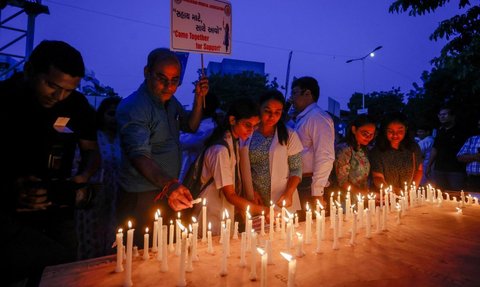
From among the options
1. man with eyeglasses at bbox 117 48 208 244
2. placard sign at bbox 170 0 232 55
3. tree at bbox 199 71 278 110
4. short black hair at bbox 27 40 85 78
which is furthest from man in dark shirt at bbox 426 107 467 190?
tree at bbox 199 71 278 110

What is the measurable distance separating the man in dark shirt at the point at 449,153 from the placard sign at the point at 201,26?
15.5 ft

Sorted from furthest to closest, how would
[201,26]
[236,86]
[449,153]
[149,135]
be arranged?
[236,86] → [449,153] → [201,26] → [149,135]

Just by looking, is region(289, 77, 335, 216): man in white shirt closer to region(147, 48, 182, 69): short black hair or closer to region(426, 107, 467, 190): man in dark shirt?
region(147, 48, 182, 69): short black hair

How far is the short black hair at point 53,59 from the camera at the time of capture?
85.8 inches

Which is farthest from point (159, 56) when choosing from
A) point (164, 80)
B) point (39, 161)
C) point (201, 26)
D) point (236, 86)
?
point (236, 86)

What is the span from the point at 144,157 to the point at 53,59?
0.88 meters

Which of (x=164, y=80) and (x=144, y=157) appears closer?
(x=144, y=157)

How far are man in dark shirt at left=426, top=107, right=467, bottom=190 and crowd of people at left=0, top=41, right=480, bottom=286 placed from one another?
839 mm

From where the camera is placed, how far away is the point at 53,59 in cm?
218

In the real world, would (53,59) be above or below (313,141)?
above

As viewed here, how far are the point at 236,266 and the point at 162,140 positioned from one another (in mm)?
1468

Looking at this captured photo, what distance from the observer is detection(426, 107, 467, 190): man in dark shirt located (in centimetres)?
620

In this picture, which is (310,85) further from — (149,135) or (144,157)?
(144,157)

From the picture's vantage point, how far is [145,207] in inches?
116
